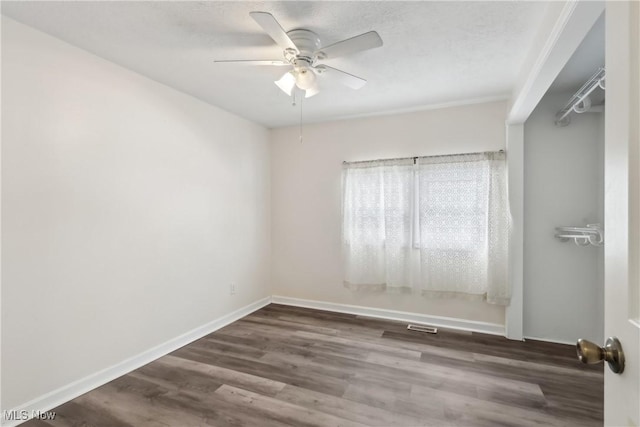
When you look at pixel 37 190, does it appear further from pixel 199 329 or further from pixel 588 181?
pixel 588 181

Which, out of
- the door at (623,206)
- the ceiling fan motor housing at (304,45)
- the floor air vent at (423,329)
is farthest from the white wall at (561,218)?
the door at (623,206)

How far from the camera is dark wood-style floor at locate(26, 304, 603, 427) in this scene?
184 cm

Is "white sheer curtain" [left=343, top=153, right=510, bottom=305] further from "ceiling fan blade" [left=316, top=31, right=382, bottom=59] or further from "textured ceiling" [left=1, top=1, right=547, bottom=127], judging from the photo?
"ceiling fan blade" [left=316, top=31, right=382, bottom=59]

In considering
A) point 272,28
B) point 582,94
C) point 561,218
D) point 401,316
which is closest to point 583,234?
point 561,218

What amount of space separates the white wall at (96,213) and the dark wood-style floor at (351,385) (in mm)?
396

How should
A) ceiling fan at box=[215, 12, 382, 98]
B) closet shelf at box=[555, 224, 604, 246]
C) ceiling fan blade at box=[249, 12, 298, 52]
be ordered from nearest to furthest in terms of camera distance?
1. ceiling fan blade at box=[249, 12, 298, 52]
2. ceiling fan at box=[215, 12, 382, 98]
3. closet shelf at box=[555, 224, 604, 246]

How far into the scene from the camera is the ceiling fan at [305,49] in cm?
163

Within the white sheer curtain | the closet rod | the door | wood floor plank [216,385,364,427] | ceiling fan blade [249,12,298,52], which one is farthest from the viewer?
the white sheer curtain

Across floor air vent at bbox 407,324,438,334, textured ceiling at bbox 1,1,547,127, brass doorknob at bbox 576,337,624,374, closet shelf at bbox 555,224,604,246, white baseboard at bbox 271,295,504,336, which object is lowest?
floor air vent at bbox 407,324,438,334

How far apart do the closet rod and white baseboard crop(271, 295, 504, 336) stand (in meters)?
2.20

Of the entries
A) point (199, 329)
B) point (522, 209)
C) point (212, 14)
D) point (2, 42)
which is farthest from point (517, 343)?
point (2, 42)

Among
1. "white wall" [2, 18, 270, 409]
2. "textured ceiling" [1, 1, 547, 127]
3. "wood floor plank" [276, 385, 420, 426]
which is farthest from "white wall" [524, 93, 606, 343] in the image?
"white wall" [2, 18, 270, 409]

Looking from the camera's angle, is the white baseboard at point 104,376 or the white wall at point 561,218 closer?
the white baseboard at point 104,376

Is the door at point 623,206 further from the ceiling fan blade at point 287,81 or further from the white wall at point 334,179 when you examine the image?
the white wall at point 334,179
